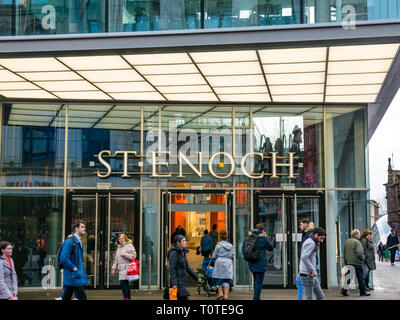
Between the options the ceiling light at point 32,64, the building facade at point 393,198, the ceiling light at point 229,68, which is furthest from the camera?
the building facade at point 393,198

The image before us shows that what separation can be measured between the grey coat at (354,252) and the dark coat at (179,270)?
23.2ft

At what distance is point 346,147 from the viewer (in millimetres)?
17062

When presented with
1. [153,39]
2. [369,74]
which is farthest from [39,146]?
[369,74]

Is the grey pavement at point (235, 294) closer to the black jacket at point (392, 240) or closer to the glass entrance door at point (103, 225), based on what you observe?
the glass entrance door at point (103, 225)

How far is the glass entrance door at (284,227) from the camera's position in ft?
54.1

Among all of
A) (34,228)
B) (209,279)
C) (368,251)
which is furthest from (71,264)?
(368,251)

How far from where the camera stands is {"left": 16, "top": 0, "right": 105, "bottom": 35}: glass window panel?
12953mm

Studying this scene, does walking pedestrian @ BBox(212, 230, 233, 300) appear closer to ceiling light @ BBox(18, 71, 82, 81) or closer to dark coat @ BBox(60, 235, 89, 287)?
dark coat @ BBox(60, 235, 89, 287)

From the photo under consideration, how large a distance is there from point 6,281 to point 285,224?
31.4 feet

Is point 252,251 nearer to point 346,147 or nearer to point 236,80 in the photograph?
point 236,80

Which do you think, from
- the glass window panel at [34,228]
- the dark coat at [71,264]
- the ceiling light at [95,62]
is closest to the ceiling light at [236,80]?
the ceiling light at [95,62]

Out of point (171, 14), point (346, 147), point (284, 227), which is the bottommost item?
point (284, 227)

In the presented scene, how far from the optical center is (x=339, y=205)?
1684 cm

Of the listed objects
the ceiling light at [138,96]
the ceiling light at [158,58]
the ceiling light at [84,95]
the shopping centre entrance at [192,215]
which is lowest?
the shopping centre entrance at [192,215]
